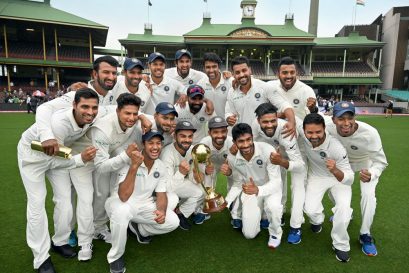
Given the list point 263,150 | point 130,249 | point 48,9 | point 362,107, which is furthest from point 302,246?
point 48,9

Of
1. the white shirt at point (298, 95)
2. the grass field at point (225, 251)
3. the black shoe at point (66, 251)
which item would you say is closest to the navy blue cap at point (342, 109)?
the white shirt at point (298, 95)

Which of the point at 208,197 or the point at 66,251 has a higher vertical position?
the point at 208,197

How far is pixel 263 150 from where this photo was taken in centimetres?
466

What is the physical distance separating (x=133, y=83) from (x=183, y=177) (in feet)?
6.13

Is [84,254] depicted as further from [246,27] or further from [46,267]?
[246,27]

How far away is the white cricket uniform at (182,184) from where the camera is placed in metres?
4.95

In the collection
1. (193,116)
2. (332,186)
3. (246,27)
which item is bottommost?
(332,186)

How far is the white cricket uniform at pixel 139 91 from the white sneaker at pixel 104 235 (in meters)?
2.27

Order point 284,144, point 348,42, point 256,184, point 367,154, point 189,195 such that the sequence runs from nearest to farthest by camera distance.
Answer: point 367,154
point 284,144
point 256,184
point 189,195
point 348,42

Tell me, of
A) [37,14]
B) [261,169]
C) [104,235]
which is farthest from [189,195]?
[37,14]

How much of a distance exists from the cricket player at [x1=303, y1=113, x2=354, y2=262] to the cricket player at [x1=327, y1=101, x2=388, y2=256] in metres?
0.19

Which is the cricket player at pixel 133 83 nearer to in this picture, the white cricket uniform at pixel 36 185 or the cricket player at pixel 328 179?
the white cricket uniform at pixel 36 185

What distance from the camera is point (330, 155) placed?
4.32 meters

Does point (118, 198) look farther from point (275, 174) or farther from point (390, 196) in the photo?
point (390, 196)
